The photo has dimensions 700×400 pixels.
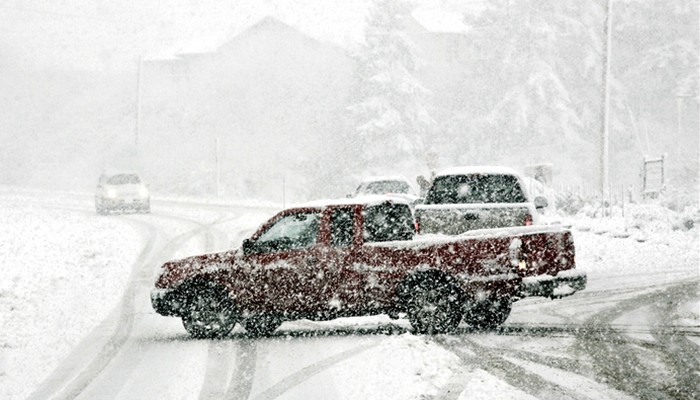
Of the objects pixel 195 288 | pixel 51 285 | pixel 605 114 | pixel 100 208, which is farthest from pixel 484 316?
pixel 100 208

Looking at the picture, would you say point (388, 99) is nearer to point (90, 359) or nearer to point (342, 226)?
point (342, 226)

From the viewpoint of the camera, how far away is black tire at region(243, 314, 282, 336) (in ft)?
37.6

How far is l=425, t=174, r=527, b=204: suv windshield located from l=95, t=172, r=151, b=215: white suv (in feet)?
72.8

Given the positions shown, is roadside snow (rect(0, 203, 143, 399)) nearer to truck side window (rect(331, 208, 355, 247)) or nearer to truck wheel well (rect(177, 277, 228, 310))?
truck wheel well (rect(177, 277, 228, 310))

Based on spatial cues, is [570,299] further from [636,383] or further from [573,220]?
[573,220]

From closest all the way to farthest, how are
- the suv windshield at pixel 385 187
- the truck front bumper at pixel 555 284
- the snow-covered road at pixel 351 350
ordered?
the snow-covered road at pixel 351 350, the truck front bumper at pixel 555 284, the suv windshield at pixel 385 187

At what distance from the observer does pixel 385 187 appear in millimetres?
25547

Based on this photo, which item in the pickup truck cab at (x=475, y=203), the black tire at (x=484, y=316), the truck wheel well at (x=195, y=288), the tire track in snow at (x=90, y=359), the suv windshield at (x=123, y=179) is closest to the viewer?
the tire track in snow at (x=90, y=359)

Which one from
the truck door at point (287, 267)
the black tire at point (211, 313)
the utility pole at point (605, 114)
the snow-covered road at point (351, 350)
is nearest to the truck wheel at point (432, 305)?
the snow-covered road at point (351, 350)

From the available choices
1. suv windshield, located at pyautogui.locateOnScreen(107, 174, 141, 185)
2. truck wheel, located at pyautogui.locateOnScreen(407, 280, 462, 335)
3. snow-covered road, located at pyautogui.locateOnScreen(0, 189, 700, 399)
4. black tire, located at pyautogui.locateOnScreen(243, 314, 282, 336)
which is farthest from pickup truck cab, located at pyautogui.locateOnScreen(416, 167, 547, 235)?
suv windshield, located at pyautogui.locateOnScreen(107, 174, 141, 185)

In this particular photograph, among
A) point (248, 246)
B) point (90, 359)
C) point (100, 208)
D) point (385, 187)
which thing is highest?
point (385, 187)

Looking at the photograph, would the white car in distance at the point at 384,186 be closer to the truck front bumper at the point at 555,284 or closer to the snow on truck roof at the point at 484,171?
the snow on truck roof at the point at 484,171

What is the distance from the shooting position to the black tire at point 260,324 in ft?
37.6

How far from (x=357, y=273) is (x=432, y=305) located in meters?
1.01
